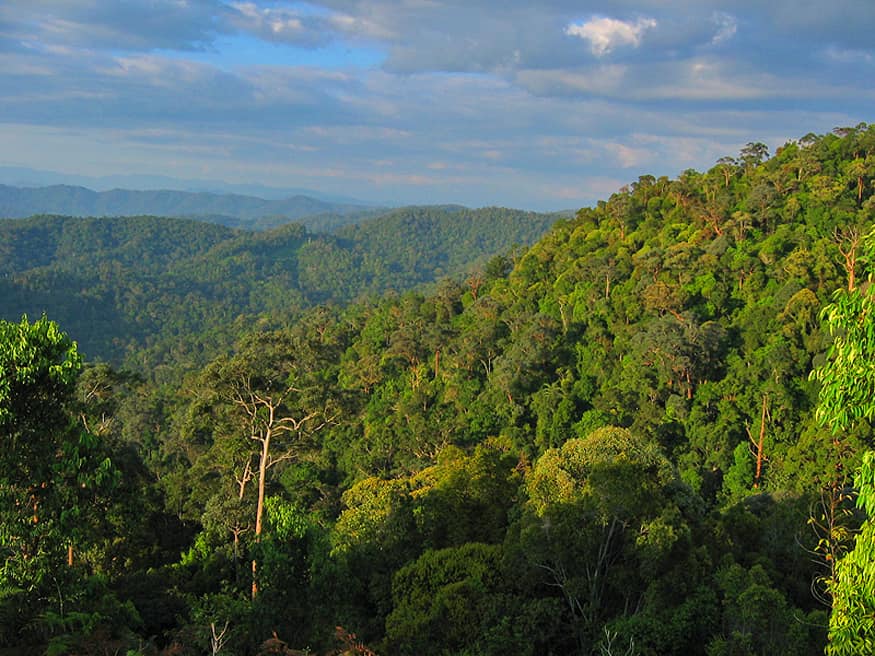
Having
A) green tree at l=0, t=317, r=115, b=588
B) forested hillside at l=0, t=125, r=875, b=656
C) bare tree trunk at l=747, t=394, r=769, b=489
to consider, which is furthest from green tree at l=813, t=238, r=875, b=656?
bare tree trunk at l=747, t=394, r=769, b=489

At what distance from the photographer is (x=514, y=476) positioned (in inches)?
644

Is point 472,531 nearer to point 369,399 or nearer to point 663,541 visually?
point 663,541

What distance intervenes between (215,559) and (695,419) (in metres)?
20.3

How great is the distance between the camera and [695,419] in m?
27.8

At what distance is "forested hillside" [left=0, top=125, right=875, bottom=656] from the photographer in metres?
8.98

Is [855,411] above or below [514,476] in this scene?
above

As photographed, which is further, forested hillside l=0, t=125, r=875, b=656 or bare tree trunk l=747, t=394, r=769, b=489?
bare tree trunk l=747, t=394, r=769, b=489

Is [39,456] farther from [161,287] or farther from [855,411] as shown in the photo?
[161,287]

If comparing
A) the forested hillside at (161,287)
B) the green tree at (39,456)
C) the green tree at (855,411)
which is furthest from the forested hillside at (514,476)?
the forested hillside at (161,287)

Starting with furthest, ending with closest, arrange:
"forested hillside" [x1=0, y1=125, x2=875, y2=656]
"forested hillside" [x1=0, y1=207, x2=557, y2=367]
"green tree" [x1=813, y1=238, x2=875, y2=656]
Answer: "forested hillside" [x1=0, y1=207, x2=557, y2=367] < "forested hillside" [x1=0, y1=125, x2=875, y2=656] < "green tree" [x1=813, y1=238, x2=875, y2=656]

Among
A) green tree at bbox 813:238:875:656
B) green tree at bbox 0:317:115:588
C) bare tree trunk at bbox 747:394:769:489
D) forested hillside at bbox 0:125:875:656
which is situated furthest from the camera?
bare tree trunk at bbox 747:394:769:489

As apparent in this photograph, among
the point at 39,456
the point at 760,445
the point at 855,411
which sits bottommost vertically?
the point at 760,445

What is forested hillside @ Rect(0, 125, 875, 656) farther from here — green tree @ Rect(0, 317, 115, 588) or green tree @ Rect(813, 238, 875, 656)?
green tree @ Rect(813, 238, 875, 656)

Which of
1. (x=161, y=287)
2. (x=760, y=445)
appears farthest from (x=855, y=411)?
(x=161, y=287)
